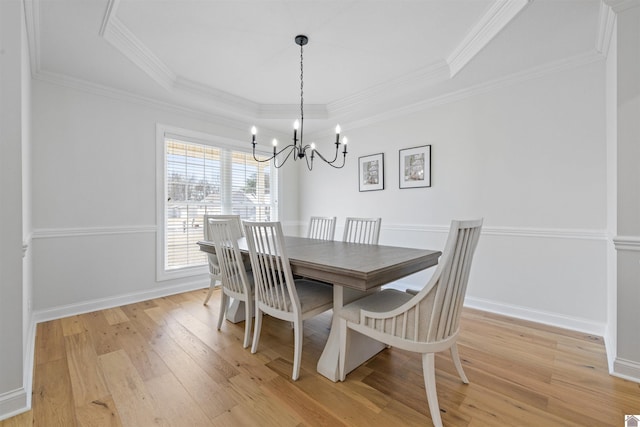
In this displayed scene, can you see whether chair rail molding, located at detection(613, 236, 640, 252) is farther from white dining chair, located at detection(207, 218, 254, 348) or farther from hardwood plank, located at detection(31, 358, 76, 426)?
hardwood plank, located at detection(31, 358, 76, 426)

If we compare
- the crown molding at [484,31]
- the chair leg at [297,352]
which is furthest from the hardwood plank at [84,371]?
the crown molding at [484,31]

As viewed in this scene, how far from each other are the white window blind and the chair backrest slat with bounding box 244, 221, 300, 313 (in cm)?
212

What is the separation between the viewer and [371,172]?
3.96 m

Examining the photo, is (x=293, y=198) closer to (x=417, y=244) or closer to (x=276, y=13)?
(x=417, y=244)

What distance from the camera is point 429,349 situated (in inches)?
56.2

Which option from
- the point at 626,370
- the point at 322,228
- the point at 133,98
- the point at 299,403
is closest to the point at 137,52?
the point at 133,98

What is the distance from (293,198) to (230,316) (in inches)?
105

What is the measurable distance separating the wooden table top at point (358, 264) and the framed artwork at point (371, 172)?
173cm

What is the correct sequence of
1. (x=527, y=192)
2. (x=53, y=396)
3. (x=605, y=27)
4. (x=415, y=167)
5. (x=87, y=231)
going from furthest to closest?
(x=415, y=167), (x=87, y=231), (x=527, y=192), (x=605, y=27), (x=53, y=396)

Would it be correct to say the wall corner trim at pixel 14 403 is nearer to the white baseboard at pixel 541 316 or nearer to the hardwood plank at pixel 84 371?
the hardwood plank at pixel 84 371

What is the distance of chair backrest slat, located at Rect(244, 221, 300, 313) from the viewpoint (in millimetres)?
1801

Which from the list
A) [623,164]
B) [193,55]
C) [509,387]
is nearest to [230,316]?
[509,387]

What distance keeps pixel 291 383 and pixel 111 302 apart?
251 cm

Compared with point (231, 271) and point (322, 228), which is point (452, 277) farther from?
point (322, 228)
